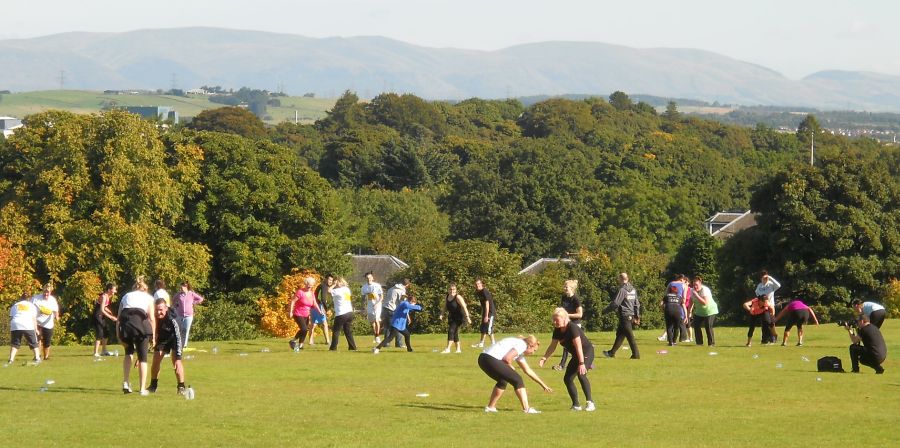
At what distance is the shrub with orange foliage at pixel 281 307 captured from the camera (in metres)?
69.2

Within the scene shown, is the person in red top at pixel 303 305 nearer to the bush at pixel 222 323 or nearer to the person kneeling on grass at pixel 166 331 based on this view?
the person kneeling on grass at pixel 166 331

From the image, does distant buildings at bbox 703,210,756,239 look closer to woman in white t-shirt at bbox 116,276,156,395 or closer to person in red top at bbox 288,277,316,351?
person in red top at bbox 288,277,316,351

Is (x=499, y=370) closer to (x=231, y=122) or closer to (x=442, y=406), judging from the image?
(x=442, y=406)

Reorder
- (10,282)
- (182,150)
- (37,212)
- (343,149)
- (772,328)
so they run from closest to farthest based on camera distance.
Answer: (772,328) → (10,282) → (37,212) → (182,150) → (343,149)

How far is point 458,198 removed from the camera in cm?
11506

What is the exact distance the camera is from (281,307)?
69.9 meters

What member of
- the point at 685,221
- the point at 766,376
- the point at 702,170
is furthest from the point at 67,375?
the point at 702,170

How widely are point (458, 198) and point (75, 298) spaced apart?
57.8 meters

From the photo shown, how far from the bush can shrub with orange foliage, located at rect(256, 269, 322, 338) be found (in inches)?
33.3

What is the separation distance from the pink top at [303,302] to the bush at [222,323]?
2081 centimetres

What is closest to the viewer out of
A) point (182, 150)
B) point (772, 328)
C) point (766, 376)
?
point (766, 376)

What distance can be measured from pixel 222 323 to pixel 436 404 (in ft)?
125

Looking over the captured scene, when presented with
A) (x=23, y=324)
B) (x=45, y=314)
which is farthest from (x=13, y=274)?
(x=23, y=324)

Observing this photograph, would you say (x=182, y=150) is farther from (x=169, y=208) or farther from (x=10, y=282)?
(x=10, y=282)
